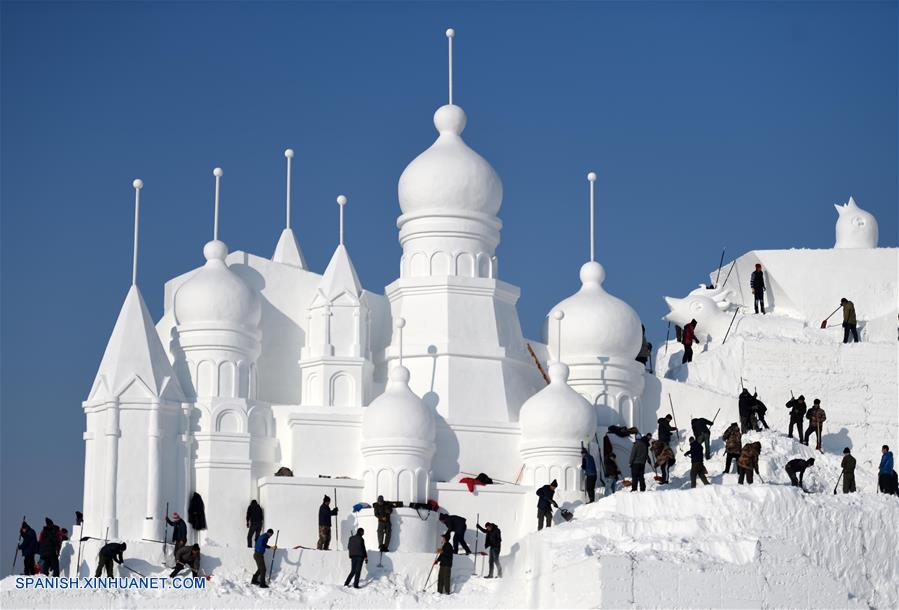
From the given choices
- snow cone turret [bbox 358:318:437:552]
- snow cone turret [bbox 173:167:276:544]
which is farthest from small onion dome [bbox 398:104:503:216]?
snow cone turret [bbox 358:318:437:552]

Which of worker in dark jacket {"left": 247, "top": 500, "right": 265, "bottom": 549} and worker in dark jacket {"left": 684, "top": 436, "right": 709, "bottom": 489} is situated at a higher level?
worker in dark jacket {"left": 684, "top": 436, "right": 709, "bottom": 489}

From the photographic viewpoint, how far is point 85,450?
1805 inches

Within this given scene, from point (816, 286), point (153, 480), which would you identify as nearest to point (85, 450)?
point (153, 480)

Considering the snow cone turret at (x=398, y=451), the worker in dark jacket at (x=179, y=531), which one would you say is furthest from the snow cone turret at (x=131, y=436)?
the snow cone turret at (x=398, y=451)

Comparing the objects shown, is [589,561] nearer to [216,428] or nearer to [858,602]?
[858,602]

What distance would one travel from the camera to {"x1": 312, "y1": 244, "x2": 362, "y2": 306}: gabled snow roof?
48594 mm

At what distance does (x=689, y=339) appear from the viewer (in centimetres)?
5378

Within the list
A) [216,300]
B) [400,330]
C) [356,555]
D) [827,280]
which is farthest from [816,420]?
[216,300]

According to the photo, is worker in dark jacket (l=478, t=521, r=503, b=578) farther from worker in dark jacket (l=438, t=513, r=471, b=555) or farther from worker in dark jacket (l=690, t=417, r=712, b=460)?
worker in dark jacket (l=690, t=417, r=712, b=460)

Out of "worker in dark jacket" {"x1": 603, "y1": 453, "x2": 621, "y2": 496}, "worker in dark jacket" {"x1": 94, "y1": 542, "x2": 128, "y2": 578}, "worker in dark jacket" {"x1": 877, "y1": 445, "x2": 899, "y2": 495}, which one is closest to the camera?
"worker in dark jacket" {"x1": 94, "y1": 542, "x2": 128, "y2": 578}

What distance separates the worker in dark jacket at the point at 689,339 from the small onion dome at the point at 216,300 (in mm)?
11154

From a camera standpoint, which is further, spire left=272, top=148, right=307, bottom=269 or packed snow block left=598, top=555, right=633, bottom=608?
spire left=272, top=148, right=307, bottom=269

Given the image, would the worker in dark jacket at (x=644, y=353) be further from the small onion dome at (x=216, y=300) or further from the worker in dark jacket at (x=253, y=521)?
the worker in dark jacket at (x=253, y=521)

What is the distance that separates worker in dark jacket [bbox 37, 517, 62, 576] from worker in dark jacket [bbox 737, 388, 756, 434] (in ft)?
48.5
